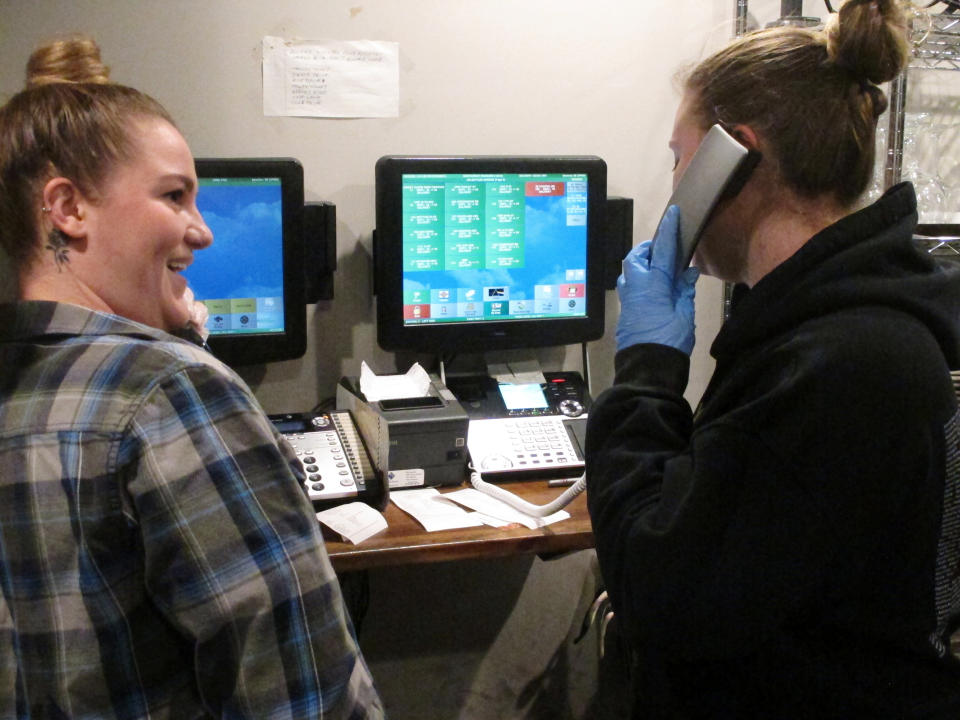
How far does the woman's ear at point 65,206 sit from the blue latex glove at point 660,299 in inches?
28.7

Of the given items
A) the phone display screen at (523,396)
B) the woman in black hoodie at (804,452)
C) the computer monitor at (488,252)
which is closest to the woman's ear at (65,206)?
the woman in black hoodie at (804,452)

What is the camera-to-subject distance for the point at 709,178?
1.17 meters

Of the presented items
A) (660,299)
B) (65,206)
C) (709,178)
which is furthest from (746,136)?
(65,206)

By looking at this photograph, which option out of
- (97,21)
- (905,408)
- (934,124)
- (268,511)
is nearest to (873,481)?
(905,408)

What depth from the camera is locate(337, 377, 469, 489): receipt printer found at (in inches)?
65.7

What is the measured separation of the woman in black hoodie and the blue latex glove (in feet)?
0.48

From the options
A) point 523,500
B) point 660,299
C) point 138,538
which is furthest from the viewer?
point 523,500

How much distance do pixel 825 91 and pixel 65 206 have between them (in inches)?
33.0

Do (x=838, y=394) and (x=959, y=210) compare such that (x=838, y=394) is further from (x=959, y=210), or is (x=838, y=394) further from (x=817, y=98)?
(x=959, y=210)

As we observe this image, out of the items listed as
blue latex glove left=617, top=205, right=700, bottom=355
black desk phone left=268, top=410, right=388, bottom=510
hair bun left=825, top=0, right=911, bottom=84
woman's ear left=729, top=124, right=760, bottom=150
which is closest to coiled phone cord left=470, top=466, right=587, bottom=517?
black desk phone left=268, top=410, right=388, bottom=510

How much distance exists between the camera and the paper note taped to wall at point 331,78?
1.93 m

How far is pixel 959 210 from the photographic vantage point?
240 centimetres

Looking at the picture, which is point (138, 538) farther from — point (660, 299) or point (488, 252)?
point (488, 252)

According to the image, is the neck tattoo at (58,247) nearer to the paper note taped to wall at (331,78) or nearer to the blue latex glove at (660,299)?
the blue latex glove at (660,299)
